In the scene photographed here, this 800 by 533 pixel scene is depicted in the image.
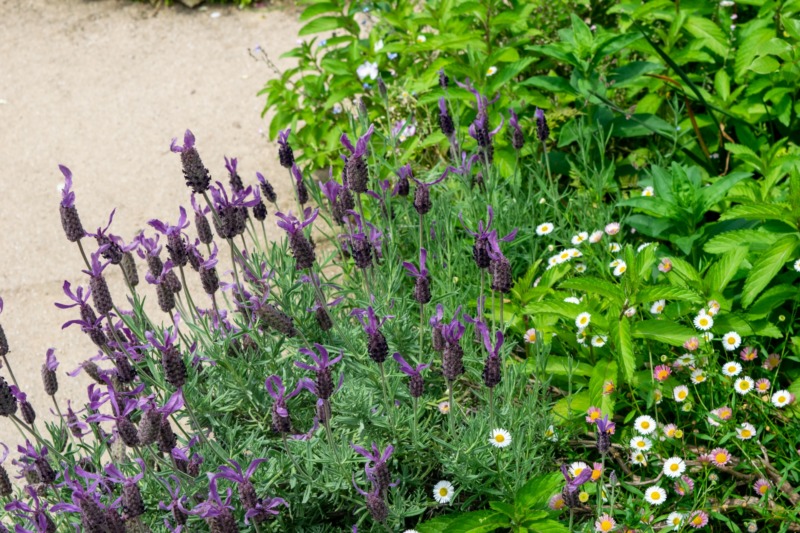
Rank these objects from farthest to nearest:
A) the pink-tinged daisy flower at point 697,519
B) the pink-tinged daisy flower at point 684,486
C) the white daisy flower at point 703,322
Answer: the white daisy flower at point 703,322 < the pink-tinged daisy flower at point 684,486 < the pink-tinged daisy flower at point 697,519

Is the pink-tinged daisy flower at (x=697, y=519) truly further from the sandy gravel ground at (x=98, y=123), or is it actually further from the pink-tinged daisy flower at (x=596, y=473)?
the sandy gravel ground at (x=98, y=123)

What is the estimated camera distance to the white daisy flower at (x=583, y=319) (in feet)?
9.03

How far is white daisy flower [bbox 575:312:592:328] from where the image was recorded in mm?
2752

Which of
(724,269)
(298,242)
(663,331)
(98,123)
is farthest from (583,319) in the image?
(98,123)

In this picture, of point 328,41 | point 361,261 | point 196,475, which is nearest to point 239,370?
point 196,475

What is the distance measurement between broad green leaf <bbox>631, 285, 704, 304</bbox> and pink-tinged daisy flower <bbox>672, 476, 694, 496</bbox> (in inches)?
19.2

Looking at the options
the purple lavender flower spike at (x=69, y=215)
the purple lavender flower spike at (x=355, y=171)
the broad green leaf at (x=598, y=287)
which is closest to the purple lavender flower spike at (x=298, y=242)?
the purple lavender flower spike at (x=355, y=171)

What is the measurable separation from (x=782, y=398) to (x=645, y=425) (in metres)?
0.38

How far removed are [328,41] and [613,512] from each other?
266 cm

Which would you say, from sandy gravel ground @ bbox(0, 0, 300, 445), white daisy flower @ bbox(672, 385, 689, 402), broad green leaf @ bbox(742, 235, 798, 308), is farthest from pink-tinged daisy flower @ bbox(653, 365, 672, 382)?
sandy gravel ground @ bbox(0, 0, 300, 445)

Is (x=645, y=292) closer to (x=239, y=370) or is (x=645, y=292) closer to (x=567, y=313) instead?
(x=567, y=313)

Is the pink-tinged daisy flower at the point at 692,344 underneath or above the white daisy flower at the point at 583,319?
underneath

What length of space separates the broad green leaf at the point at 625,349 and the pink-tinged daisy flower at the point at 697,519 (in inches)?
15.1

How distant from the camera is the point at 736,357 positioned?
2.87 m
